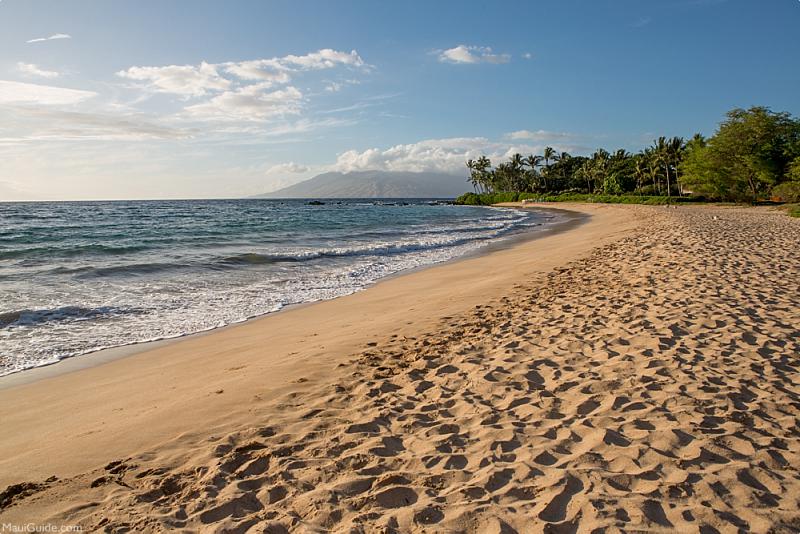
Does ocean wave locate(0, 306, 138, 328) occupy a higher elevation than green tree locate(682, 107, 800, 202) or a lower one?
lower

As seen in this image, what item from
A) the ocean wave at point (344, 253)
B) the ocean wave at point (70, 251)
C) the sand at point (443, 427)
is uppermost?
the ocean wave at point (70, 251)

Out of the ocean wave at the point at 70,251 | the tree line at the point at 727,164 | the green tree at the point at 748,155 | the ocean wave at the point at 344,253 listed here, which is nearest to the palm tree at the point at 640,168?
the tree line at the point at 727,164

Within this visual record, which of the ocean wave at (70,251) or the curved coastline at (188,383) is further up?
the ocean wave at (70,251)

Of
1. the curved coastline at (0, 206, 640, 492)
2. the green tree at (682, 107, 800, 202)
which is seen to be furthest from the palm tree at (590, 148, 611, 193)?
the curved coastline at (0, 206, 640, 492)

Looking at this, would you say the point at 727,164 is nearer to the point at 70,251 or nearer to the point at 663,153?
the point at 663,153

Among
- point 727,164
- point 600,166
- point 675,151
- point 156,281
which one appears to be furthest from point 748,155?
point 156,281

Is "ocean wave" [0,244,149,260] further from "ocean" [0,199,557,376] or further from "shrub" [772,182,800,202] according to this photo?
"shrub" [772,182,800,202]

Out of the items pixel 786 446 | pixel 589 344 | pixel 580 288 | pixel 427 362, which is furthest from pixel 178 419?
pixel 580 288

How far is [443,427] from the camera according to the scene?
172 inches

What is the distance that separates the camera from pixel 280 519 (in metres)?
3.18

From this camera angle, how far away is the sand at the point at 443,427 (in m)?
3.22

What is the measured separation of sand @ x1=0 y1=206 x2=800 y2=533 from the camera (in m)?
3.22

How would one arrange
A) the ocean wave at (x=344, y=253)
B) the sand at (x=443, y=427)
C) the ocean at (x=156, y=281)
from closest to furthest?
the sand at (x=443, y=427) < the ocean at (x=156, y=281) < the ocean wave at (x=344, y=253)

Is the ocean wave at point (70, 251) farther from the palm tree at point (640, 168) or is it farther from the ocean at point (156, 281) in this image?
the palm tree at point (640, 168)
